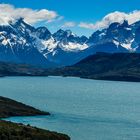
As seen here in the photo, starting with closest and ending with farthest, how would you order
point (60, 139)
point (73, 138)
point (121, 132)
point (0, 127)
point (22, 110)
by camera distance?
point (0, 127) → point (60, 139) → point (73, 138) → point (121, 132) → point (22, 110)

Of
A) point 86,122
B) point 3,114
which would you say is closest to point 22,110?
point 3,114

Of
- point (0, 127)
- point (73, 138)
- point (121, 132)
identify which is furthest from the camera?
point (121, 132)

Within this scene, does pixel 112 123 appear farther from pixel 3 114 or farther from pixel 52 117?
pixel 3 114

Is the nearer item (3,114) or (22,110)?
(3,114)

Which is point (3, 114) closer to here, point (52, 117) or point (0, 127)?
point (52, 117)

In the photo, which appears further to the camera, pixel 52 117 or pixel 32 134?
pixel 52 117

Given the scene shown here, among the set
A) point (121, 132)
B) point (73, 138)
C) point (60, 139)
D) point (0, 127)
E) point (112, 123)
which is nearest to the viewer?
point (0, 127)

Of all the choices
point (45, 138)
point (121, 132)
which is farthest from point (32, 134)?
point (121, 132)

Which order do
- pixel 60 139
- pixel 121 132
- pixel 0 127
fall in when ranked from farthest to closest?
pixel 121 132
pixel 60 139
pixel 0 127
